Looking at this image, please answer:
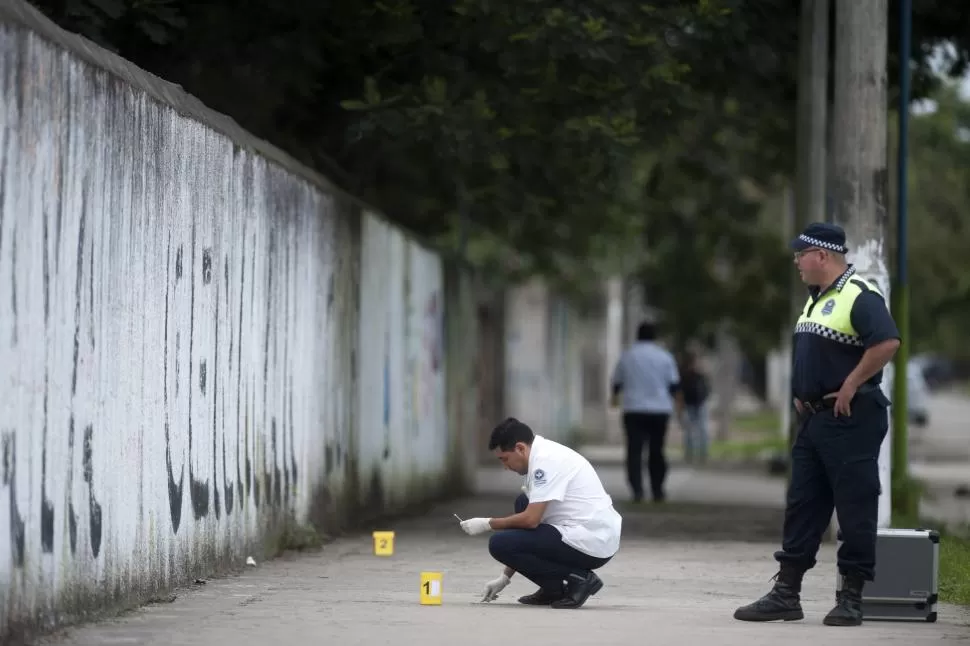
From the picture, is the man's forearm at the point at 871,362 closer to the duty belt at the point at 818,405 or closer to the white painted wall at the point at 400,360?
the duty belt at the point at 818,405

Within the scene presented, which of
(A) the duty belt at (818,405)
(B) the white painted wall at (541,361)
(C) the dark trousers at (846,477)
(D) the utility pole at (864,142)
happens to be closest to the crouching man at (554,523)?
(C) the dark trousers at (846,477)

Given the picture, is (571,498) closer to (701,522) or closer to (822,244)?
(822,244)

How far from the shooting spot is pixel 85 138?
322 inches

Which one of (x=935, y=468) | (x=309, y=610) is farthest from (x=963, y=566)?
(x=935, y=468)

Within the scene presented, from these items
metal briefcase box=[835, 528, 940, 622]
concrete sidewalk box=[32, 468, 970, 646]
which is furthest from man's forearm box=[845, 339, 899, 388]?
concrete sidewalk box=[32, 468, 970, 646]

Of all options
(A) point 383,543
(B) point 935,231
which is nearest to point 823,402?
(A) point 383,543

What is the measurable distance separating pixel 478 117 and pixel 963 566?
499 cm

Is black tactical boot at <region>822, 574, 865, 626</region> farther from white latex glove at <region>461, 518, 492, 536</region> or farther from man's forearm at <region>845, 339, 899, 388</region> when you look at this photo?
white latex glove at <region>461, 518, 492, 536</region>

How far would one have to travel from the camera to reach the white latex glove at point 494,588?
9445 millimetres

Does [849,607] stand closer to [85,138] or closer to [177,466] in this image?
[177,466]

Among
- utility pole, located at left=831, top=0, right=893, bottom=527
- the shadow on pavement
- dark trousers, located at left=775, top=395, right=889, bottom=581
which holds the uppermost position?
utility pole, located at left=831, top=0, right=893, bottom=527

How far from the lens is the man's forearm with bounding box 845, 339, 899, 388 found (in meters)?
8.61

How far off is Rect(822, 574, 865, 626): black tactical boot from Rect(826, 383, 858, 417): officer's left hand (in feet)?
2.53

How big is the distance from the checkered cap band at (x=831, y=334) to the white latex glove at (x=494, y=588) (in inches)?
76.6
